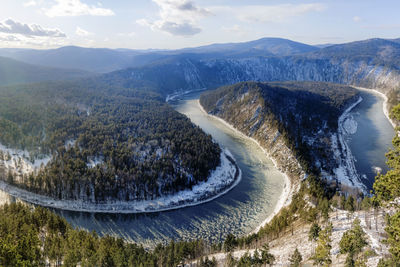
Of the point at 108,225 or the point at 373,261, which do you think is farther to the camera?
the point at 108,225

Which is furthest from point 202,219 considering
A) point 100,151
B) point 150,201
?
point 100,151

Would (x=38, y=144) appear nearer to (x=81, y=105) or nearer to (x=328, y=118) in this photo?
(x=81, y=105)

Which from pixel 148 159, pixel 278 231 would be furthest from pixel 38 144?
pixel 278 231

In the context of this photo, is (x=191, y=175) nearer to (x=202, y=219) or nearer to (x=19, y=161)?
(x=202, y=219)

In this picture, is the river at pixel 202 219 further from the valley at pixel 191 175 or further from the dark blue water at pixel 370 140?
the dark blue water at pixel 370 140

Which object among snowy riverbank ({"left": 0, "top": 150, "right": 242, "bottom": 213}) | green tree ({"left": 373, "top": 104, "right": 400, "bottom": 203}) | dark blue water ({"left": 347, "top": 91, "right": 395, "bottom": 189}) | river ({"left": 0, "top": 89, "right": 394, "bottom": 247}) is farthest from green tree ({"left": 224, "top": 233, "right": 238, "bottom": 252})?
dark blue water ({"left": 347, "top": 91, "right": 395, "bottom": 189})

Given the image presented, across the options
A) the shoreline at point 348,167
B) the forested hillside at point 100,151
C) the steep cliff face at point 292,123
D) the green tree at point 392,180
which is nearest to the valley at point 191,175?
the green tree at point 392,180
